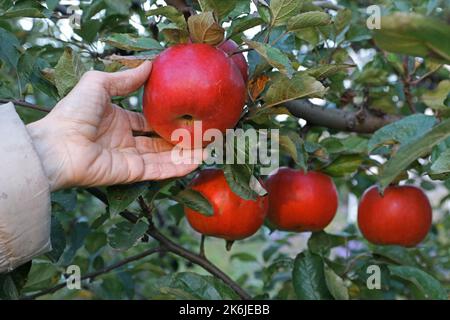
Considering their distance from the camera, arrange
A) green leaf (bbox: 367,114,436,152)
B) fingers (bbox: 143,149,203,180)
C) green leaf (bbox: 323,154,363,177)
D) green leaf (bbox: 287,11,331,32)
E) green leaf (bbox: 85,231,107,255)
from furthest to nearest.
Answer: green leaf (bbox: 85,231,107,255) < green leaf (bbox: 323,154,363,177) < green leaf (bbox: 367,114,436,152) < fingers (bbox: 143,149,203,180) < green leaf (bbox: 287,11,331,32)

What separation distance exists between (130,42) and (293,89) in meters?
0.29

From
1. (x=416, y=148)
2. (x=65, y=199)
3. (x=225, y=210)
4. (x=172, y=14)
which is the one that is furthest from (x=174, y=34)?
(x=65, y=199)

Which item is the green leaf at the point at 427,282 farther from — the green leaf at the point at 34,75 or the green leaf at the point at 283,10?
the green leaf at the point at 34,75

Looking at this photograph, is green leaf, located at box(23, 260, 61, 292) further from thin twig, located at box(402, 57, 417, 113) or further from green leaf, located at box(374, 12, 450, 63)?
green leaf, located at box(374, 12, 450, 63)

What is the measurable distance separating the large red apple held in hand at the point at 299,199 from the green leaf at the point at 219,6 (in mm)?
→ 567

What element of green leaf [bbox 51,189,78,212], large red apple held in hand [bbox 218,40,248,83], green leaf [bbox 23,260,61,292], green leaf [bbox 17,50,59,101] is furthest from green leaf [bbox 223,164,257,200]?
green leaf [bbox 23,260,61,292]

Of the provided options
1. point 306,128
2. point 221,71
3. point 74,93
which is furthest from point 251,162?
point 306,128

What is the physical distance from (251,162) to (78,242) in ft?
2.78

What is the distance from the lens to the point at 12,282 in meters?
1.22

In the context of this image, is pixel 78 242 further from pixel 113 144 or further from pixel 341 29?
pixel 341 29

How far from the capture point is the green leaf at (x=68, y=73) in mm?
1147

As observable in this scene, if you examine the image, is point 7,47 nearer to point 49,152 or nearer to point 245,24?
point 49,152

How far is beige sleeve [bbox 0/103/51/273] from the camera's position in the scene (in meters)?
0.99

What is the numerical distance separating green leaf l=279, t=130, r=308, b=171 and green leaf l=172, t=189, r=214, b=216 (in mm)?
194
